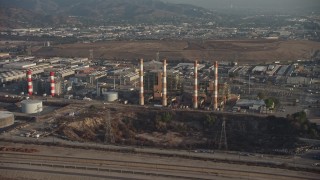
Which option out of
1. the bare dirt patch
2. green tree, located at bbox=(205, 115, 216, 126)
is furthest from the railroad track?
the bare dirt patch

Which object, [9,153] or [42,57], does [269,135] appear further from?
[42,57]

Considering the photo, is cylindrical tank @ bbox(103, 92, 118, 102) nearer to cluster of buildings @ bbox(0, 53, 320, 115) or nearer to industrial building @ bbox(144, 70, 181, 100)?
cluster of buildings @ bbox(0, 53, 320, 115)

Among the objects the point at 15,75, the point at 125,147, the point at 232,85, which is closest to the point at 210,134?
the point at 125,147

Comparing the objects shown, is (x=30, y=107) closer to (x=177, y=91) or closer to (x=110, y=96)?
(x=110, y=96)

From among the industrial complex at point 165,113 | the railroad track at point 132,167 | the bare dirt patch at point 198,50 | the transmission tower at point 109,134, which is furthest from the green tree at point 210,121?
the bare dirt patch at point 198,50

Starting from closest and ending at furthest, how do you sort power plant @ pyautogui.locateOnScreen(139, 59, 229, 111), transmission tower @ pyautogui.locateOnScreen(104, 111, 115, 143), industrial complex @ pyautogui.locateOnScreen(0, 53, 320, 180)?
industrial complex @ pyautogui.locateOnScreen(0, 53, 320, 180), transmission tower @ pyautogui.locateOnScreen(104, 111, 115, 143), power plant @ pyautogui.locateOnScreen(139, 59, 229, 111)

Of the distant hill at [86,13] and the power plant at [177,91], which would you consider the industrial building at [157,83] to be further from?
the distant hill at [86,13]
